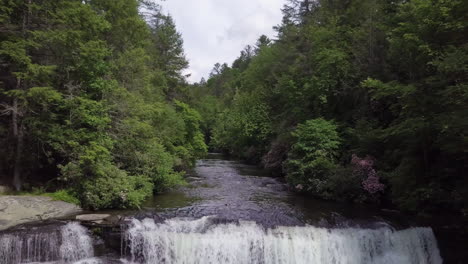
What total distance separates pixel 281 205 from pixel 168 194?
5958 mm

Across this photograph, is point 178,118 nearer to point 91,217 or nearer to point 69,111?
point 69,111

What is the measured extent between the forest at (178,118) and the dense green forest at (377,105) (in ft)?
0.21

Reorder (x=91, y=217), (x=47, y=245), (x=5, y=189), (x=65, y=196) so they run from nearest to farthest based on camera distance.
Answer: (x=47, y=245), (x=91, y=217), (x=65, y=196), (x=5, y=189)

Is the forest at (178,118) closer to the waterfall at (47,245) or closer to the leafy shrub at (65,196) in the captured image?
the leafy shrub at (65,196)

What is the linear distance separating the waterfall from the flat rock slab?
0.88 meters

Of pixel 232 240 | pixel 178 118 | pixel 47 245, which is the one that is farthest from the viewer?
pixel 178 118

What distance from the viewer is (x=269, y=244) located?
36.7 feet

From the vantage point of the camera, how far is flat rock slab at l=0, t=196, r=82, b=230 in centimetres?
1059

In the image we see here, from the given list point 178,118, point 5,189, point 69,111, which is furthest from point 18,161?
point 178,118

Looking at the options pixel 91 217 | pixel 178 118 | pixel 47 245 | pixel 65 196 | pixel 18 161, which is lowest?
pixel 47 245

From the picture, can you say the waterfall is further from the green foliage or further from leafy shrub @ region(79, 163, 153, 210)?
the green foliage

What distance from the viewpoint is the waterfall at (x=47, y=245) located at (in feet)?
31.4

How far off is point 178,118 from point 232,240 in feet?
44.5

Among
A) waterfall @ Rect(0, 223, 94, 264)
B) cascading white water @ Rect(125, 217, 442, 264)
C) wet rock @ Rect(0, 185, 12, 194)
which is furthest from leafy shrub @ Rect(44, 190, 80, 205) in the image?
cascading white water @ Rect(125, 217, 442, 264)
